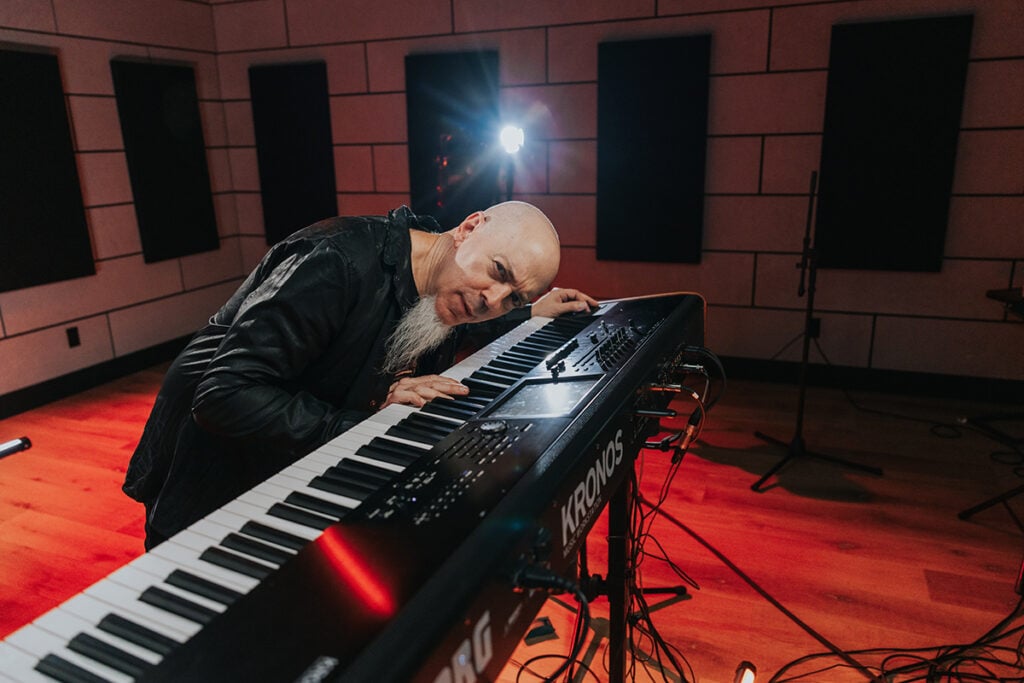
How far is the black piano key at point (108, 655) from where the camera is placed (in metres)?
0.64

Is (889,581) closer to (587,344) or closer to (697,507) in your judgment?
(697,507)

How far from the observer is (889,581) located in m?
2.35

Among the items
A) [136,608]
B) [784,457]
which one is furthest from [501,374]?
[784,457]

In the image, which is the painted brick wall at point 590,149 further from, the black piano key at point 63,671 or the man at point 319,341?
the black piano key at point 63,671

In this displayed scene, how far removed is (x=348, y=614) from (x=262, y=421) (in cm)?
61

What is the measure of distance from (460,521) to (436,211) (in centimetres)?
411

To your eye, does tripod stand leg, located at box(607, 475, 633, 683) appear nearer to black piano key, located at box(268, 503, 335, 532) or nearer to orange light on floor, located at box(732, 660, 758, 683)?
orange light on floor, located at box(732, 660, 758, 683)

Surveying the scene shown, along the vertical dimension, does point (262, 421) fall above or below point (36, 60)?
below

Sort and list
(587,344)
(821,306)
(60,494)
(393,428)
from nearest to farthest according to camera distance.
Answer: (393,428), (587,344), (60,494), (821,306)

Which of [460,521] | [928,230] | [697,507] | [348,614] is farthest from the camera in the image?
[928,230]

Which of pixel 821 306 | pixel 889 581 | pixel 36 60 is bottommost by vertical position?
pixel 889 581

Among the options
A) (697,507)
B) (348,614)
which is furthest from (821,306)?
(348,614)

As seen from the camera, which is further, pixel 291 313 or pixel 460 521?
pixel 291 313

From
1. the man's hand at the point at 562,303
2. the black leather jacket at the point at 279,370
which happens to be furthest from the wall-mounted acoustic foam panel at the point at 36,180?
the man's hand at the point at 562,303
